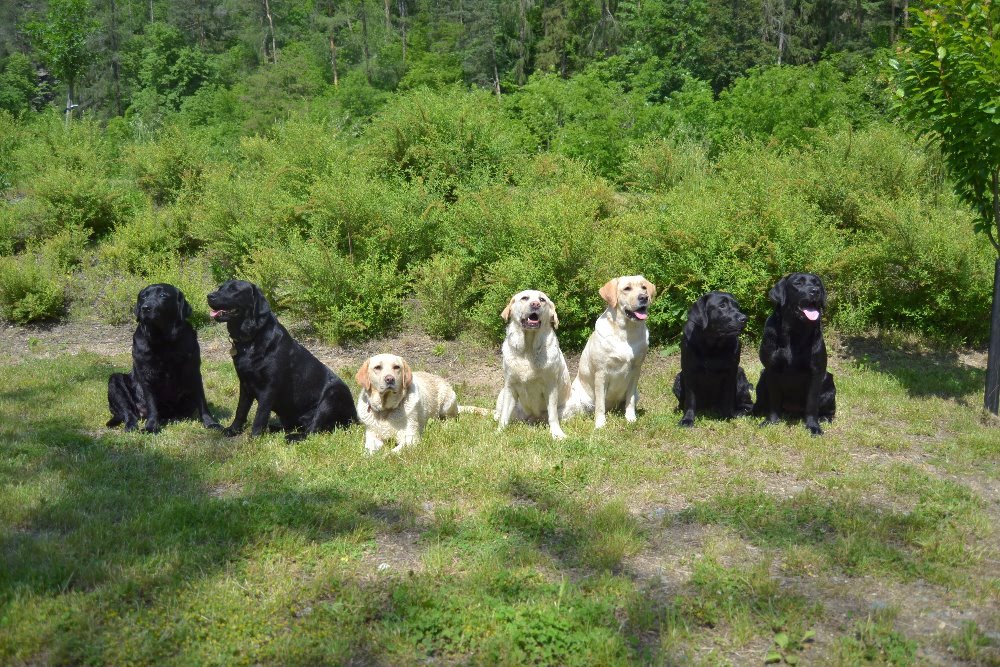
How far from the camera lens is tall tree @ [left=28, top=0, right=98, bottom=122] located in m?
23.6

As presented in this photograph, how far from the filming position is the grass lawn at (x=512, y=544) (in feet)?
11.8

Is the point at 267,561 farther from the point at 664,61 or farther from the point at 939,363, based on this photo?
the point at 664,61

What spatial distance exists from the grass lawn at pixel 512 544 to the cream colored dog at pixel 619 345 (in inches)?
10.3

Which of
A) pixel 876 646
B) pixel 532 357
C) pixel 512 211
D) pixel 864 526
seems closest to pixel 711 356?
pixel 532 357

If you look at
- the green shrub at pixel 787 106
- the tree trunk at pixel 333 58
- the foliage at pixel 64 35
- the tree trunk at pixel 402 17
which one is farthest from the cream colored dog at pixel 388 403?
the tree trunk at pixel 402 17

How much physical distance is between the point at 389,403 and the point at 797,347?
11.6 feet

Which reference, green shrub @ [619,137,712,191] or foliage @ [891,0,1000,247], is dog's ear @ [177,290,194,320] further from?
green shrub @ [619,137,712,191]

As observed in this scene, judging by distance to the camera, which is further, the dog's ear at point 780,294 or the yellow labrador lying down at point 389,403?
the dog's ear at point 780,294

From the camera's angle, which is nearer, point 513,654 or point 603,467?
point 513,654

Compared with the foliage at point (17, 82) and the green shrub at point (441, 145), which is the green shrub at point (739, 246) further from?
the foliage at point (17, 82)

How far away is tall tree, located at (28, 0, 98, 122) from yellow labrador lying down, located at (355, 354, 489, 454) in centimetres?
2199

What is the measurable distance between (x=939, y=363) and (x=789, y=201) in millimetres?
2584

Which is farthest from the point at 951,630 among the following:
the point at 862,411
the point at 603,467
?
the point at 862,411

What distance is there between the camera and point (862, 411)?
292 inches
